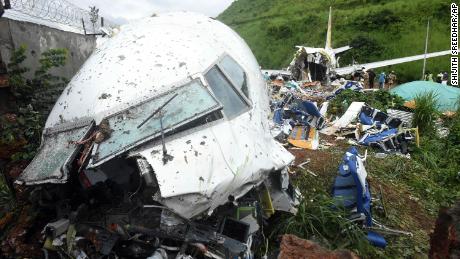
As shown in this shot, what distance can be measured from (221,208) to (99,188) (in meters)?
1.31

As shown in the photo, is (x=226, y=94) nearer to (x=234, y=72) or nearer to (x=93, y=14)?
(x=234, y=72)

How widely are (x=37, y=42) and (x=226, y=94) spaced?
4.29 metres

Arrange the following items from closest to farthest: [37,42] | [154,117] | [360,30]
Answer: [154,117] < [37,42] < [360,30]

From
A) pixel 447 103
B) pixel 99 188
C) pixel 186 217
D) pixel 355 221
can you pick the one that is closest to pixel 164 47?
pixel 99 188

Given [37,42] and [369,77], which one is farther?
[369,77]

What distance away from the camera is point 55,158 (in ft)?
11.0

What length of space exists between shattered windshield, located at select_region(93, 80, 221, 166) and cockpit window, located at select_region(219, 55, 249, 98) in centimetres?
59

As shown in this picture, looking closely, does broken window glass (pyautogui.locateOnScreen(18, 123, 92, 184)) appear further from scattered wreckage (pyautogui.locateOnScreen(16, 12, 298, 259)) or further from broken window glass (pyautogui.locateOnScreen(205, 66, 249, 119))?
broken window glass (pyautogui.locateOnScreen(205, 66, 249, 119))

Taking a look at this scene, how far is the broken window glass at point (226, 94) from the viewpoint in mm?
3713

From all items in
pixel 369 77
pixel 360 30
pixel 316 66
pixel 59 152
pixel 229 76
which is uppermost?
pixel 360 30

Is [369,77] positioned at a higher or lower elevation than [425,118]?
lower

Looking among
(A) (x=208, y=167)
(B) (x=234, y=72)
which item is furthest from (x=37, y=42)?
(A) (x=208, y=167)

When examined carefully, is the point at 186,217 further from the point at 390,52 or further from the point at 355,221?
the point at 390,52

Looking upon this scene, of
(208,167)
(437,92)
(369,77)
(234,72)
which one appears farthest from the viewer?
Result: (369,77)
